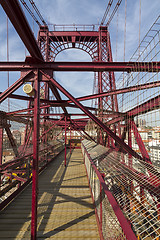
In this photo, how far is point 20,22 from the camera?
2559mm

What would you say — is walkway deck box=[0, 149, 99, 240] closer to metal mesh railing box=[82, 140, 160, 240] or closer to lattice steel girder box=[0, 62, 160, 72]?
metal mesh railing box=[82, 140, 160, 240]

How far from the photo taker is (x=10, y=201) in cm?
427

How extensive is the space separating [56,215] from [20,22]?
4669 mm

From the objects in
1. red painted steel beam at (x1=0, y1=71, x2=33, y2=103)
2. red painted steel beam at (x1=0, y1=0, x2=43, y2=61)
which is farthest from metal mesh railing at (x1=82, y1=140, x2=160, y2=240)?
red painted steel beam at (x1=0, y1=0, x2=43, y2=61)

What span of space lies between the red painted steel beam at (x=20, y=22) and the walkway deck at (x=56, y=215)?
4.24m

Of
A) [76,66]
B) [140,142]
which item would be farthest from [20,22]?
[140,142]

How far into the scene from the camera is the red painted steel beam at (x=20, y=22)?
2.22m

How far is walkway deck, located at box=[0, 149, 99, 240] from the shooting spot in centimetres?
302

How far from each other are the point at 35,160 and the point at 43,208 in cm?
187

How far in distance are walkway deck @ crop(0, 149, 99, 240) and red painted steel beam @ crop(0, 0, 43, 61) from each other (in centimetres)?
424

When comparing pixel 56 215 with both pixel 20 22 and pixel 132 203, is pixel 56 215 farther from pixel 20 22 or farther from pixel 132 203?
pixel 20 22

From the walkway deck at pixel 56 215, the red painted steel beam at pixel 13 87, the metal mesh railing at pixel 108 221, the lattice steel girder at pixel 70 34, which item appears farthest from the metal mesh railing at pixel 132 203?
the lattice steel girder at pixel 70 34

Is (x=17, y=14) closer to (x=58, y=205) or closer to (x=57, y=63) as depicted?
(x=57, y=63)

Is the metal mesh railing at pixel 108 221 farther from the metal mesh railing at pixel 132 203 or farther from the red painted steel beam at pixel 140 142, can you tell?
the red painted steel beam at pixel 140 142
